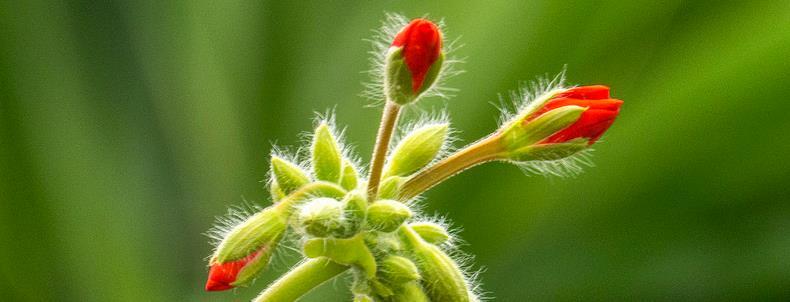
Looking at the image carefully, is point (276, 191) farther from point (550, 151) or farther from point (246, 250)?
point (550, 151)

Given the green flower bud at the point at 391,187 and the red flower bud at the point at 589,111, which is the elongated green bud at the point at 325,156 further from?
the red flower bud at the point at 589,111

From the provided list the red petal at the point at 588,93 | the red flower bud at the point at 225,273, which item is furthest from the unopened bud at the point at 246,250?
the red petal at the point at 588,93

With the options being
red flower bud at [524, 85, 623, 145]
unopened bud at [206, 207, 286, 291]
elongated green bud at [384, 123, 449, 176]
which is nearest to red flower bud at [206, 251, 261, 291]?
unopened bud at [206, 207, 286, 291]

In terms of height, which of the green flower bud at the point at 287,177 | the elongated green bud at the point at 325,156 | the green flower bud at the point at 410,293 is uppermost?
the elongated green bud at the point at 325,156

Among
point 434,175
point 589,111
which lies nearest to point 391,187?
point 434,175

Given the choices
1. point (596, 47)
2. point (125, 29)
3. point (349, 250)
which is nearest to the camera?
point (349, 250)

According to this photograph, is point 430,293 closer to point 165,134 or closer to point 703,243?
point 703,243

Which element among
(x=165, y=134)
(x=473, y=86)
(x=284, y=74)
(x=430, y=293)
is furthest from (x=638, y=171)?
(x=430, y=293)
